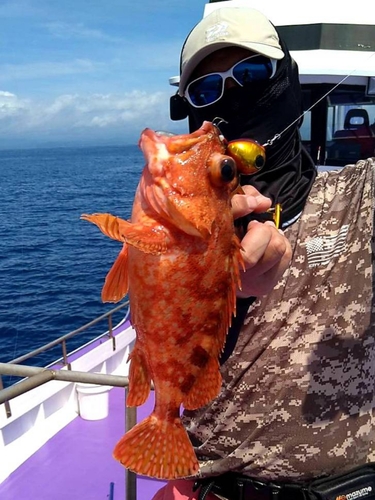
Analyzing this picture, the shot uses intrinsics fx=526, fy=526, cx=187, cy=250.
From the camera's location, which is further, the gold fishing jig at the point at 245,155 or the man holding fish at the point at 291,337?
the man holding fish at the point at 291,337

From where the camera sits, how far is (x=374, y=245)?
227cm

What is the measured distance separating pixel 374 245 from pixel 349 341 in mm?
427

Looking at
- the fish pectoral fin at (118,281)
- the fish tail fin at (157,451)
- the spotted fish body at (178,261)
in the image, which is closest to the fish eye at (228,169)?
the spotted fish body at (178,261)

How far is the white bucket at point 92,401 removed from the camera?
19.6 feet

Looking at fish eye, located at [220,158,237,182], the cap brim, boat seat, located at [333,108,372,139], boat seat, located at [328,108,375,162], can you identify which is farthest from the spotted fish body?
boat seat, located at [333,108,372,139]

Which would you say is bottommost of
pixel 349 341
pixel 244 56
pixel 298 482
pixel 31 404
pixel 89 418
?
pixel 89 418

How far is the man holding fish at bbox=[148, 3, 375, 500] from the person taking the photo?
7.13 feet

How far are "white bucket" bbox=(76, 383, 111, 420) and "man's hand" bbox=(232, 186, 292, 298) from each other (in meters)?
4.48

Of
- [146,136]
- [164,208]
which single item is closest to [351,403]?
[164,208]

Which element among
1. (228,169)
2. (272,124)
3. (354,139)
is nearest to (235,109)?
(272,124)

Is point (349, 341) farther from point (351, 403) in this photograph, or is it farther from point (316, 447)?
point (316, 447)

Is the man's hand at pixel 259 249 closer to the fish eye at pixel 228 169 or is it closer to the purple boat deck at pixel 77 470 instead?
the fish eye at pixel 228 169

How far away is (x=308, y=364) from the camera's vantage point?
2170mm

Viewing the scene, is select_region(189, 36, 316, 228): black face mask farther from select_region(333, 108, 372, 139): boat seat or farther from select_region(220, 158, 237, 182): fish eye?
select_region(333, 108, 372, 139): boat seat
